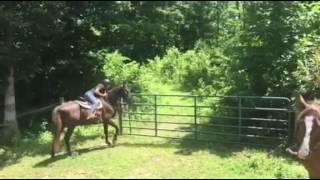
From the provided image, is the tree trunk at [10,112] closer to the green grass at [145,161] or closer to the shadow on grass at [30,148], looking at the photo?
the shadow on grass at [30,148]

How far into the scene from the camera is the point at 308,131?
6684 mm

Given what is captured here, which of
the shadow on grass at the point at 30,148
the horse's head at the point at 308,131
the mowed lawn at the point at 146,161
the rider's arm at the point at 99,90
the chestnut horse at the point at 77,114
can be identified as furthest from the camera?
the rider's arm at the point at 99,90

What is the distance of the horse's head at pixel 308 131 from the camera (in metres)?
6.57

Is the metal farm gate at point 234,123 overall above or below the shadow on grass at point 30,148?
above

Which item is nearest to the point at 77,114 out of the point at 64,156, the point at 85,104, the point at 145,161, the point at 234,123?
the point at 85,104

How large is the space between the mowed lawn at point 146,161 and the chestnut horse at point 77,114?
412 mm

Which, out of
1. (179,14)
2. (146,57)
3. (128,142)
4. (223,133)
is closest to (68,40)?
(128,142)

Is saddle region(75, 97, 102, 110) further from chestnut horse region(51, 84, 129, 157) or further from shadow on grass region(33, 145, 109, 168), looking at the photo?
shadow on grass region(33, 145, 109, 168)

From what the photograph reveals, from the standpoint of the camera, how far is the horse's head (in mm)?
6567

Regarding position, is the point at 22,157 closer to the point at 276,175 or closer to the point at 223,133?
the point at 223,133

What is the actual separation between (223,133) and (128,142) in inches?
95.9

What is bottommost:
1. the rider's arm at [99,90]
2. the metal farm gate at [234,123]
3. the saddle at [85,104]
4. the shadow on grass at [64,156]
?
the shadow on grass at [64,156]

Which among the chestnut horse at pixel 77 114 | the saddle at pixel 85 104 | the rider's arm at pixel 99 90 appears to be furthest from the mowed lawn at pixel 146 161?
the rider's arm at pixel 99 90

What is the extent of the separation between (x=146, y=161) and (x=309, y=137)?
5.41 meters
